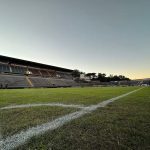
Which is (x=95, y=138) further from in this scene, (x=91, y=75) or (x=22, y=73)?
(x=91, y=75)

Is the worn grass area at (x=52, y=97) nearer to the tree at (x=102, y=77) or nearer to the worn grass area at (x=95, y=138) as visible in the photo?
the worn grass area at (x=95, y=138)

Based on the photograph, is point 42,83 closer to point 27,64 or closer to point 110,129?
point 27,64

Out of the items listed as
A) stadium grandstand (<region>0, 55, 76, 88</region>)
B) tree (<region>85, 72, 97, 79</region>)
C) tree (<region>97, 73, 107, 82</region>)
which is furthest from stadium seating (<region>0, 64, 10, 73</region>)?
tree (<region>85, 72, 97, 79</region>)

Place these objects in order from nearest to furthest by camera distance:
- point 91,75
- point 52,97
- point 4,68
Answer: point 52,97 < point 4,68 < point 91,75

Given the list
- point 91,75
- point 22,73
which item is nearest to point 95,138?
point 22,73

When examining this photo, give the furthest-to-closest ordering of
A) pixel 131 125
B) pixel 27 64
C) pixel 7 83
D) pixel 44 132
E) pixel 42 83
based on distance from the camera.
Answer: pixel 27 64 → pixel 42 83 → pixel 7 83 → pixel 131 125 → pixel 44 132

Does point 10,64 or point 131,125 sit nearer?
point 131,125

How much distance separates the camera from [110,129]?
3865 millimetres

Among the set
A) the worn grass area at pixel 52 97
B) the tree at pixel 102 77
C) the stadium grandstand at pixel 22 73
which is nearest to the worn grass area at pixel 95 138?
the worn grass area at pixel 52 97

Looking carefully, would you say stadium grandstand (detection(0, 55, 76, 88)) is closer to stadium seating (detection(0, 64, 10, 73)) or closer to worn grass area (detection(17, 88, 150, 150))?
stadium seating (detection(0, 64, 10, 73))

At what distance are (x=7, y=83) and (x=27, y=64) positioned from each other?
18.8 m

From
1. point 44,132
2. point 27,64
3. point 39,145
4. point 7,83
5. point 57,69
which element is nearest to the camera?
point 39,145

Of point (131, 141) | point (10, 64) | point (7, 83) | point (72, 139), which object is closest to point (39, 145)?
point (72, 139)

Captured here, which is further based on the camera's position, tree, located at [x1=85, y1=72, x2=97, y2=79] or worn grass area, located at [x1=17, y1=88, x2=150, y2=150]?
tree, located at [x1=85, y1=72, x2=97, y2=79]
